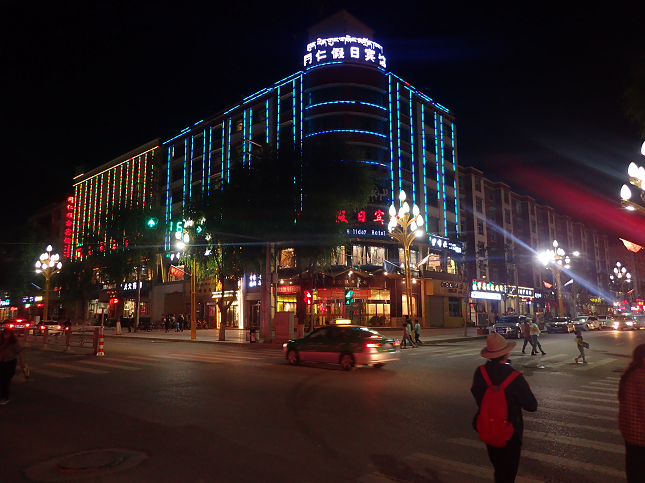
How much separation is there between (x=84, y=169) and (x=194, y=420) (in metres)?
93.2

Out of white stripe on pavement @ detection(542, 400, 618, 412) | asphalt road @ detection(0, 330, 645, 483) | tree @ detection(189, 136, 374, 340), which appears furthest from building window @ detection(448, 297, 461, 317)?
white stripe on pavement @ detection(542, 400, 618, 412)

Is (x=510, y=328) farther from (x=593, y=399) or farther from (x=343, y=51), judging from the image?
(x=343, y=51)

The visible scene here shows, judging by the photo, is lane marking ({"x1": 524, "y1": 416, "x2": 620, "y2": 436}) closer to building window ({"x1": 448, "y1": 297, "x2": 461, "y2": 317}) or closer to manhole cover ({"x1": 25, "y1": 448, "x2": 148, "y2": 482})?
manhole cover ({"x1": 25, "y1": 448, "x2": 148, "y2": 482})

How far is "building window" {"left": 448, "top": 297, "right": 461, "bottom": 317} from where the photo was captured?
52.8m

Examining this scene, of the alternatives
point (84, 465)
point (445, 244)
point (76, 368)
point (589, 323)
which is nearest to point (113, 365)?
point (76, 368)

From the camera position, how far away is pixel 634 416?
4.04 m

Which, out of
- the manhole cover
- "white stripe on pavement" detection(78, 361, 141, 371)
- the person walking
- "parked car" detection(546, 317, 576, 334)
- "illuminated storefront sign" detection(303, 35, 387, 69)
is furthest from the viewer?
"illuminated storefront sign" detection(303, 35, 387, 69)

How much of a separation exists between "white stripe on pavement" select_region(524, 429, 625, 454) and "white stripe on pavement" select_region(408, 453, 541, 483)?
196 centimetres

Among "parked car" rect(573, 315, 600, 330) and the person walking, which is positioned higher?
the person walking

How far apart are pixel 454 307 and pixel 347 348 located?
4022cm

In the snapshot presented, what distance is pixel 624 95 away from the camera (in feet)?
51.0

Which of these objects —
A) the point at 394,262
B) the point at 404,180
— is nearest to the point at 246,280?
the point at 394,262

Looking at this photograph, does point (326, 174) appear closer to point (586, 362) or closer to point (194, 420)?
point (586, 362)

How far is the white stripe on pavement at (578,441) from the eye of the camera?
6695 millimetres
